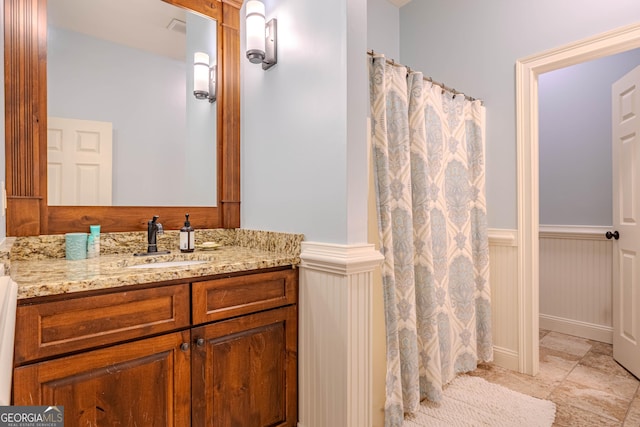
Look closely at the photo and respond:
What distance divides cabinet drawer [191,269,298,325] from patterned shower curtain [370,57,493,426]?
Answer: 50 centimetres

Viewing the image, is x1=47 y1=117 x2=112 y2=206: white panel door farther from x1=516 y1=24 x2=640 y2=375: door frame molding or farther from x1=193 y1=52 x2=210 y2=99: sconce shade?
x1=516 y1=24 x2=640 y2=375: door frame molding

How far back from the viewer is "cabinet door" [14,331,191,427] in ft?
3.28

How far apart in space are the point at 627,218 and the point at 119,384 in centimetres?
308

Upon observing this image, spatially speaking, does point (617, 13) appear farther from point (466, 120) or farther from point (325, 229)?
Result: point (325, 229)

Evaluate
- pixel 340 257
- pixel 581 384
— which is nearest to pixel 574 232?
pixel 581 384

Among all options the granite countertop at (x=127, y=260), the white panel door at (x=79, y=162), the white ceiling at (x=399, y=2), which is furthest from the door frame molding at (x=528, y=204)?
the white panel door at (x=79, y=162)

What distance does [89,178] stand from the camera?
5.32ft

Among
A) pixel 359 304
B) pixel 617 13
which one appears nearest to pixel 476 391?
pixel 359 304

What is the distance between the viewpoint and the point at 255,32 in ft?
5.49

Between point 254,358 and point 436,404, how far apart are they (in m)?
1.14

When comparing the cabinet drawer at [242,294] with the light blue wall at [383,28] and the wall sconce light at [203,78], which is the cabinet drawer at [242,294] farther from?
the light blue wall at [383,28]

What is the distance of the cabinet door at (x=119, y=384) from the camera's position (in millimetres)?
999

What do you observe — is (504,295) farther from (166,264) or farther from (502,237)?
(166,264)

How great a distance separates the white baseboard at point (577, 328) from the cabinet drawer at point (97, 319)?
3.27m
